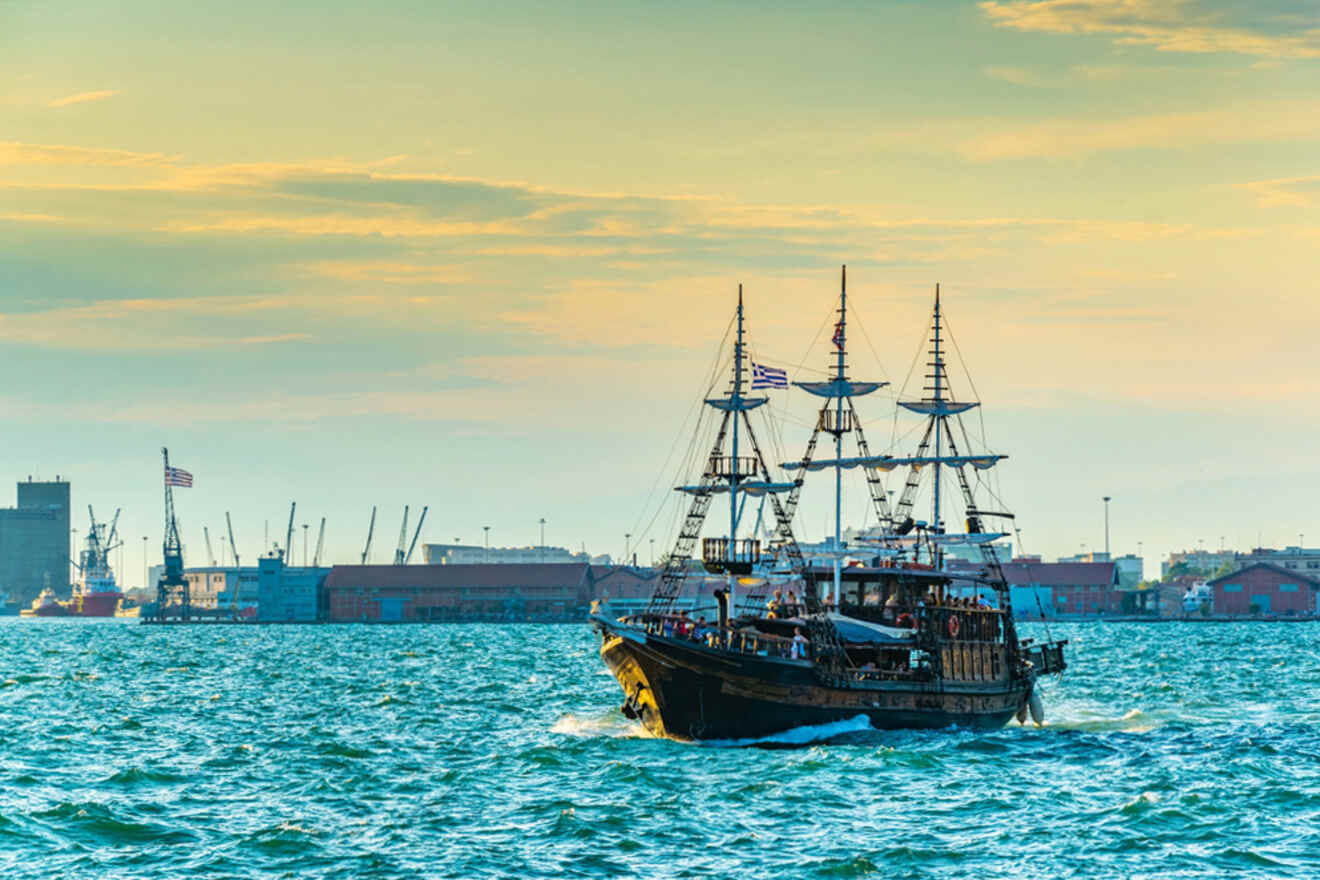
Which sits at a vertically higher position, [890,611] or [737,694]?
[890,611]

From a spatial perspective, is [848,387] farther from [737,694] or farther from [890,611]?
[737,694]

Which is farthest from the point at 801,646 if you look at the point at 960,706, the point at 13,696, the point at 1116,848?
the point at 13,696

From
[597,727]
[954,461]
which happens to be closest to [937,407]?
[954,461]

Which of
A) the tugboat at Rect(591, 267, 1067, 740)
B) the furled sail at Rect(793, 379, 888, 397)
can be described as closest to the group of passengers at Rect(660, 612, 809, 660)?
the tugboat at Rect(591, 267, 1067, 740)

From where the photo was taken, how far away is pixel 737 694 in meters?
56.6

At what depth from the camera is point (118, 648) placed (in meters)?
164

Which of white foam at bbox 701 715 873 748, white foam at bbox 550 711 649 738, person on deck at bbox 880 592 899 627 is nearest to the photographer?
white foam at bbox 701 715 873 748

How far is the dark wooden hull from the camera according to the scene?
5653 cm

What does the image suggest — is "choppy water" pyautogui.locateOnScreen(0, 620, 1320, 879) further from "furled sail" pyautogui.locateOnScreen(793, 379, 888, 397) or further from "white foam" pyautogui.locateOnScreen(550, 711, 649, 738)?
"furled sail" pyautogui.locateOnScreen(793, 379, 888, 397)

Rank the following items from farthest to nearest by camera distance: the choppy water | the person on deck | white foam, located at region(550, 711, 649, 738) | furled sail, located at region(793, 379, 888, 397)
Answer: furled sail, located at region(793, 379, 888, 397) → the person on deck → white foam, located at region(550, 711, 649, 738) → the choppy water

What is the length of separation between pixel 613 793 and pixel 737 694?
35.4ft

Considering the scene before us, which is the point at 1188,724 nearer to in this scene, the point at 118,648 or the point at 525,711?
the point at 525,711

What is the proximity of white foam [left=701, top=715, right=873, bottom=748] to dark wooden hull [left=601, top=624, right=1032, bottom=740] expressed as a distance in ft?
0.43

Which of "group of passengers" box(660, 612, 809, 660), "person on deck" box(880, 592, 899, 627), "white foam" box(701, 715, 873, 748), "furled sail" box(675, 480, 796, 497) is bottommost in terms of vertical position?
"white foam" box(701, 715, 873, 748)
